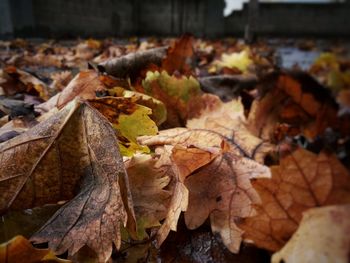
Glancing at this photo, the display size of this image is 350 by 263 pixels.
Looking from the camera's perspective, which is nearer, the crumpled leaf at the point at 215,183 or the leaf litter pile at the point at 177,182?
the leaf litter pile at the point at 177,182

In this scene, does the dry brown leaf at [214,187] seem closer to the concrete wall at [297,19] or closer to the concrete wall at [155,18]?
the concrete wall at [155,18]

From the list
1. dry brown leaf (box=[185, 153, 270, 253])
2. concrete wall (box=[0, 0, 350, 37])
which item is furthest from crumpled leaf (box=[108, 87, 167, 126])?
concrete wall (box=[0, 0, 350, 37])

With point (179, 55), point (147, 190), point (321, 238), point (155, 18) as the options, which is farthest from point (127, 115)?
point (155, 18)

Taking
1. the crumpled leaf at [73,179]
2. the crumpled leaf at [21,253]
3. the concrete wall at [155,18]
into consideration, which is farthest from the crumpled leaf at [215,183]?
the concrete wall at [155,18]

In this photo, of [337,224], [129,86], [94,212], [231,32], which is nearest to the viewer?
[337,224]

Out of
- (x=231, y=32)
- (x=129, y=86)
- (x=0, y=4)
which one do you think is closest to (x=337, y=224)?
(x=129, y=86)

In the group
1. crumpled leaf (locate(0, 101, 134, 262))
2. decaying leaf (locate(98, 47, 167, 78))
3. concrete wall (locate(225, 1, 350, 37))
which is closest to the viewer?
crumpled leaf (locate(0, 101, 134, 262))

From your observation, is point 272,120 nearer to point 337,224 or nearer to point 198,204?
point 198,204

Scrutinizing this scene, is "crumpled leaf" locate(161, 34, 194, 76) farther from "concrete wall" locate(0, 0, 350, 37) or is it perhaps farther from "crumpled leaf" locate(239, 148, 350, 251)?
"concrete wall" locate(0, 0, 350, 37)

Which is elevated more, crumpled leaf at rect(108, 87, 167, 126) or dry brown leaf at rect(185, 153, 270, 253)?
crumpled leaf at rect(108, 87, 167, 126)
